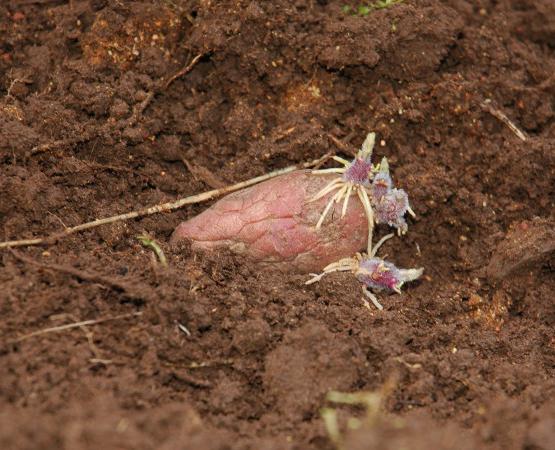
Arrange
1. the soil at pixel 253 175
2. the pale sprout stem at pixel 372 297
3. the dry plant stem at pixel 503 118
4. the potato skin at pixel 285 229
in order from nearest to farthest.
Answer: the soil at pixel 253 175, the pale sprout stem at pixel 372 297, the potato skin at pixel 285 229, the dry plant stem at pixel 503 118

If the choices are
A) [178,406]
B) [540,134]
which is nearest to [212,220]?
[178,406]

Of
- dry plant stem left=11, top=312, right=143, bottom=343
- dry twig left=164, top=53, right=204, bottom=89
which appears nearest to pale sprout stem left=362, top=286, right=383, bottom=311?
dry plant stem left=11, top=312, right=143, bottom=343

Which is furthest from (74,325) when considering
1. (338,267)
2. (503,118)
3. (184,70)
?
(503,118)

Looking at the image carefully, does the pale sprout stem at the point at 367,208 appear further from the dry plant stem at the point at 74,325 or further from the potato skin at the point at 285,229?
the dry plant stem at the point at 74,325

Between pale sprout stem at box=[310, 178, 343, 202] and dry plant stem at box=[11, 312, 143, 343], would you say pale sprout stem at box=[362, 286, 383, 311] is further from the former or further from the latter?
dry plant stem at box=[11, 312, 143, 343]

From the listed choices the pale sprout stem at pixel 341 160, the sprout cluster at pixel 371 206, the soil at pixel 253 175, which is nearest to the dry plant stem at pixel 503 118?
the soil at pixel 253 175

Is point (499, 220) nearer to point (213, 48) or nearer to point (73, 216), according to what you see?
point (213, 48)
